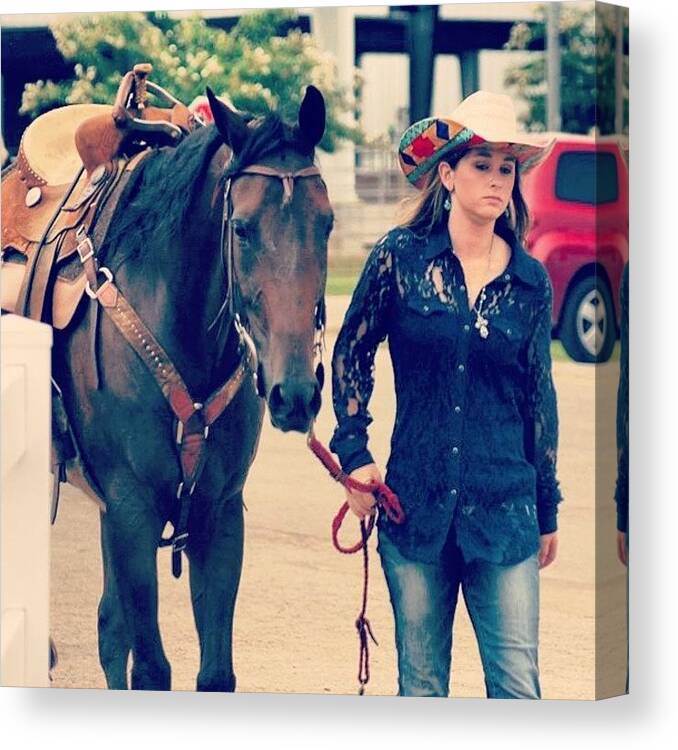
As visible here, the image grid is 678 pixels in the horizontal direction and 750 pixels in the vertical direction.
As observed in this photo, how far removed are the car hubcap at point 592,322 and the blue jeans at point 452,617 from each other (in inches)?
29.8

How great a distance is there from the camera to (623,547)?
15.5 ft

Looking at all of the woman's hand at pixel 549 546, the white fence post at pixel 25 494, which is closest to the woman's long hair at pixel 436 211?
the woman's hand at pixel 549 546

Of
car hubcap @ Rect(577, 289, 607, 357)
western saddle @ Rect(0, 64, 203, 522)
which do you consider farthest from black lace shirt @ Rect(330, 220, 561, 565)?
western saddle @ Rect(0, 64, 203, 522)

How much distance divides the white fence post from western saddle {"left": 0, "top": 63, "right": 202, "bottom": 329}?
389 centimetres

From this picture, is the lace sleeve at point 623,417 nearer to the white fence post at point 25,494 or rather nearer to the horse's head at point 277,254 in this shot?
the horse's head at point 277,254

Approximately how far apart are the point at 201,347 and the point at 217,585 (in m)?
0.91

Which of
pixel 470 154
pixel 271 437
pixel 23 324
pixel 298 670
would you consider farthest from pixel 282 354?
pixel 23 324

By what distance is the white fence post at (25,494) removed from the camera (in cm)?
94

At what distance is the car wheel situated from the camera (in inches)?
179

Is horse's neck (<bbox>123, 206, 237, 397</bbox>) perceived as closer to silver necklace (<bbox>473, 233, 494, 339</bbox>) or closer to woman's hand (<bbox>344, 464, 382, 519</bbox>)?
woman's hand (<bbox>344, 464, 382, 519</bbox>)

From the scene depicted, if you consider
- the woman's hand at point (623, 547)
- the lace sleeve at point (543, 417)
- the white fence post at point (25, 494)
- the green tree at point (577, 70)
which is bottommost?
the woman's hand at point (623, 547)

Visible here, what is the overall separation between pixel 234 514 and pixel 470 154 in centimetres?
154

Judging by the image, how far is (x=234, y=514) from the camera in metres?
4.90

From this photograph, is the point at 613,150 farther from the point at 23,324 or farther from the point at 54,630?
the point at 23,324
